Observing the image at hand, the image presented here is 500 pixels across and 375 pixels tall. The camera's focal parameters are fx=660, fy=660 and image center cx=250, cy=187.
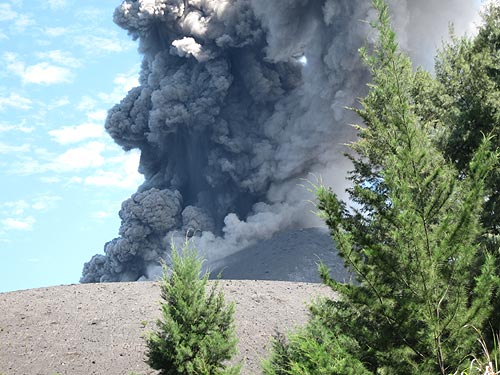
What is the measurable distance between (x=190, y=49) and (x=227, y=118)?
823 centimetres

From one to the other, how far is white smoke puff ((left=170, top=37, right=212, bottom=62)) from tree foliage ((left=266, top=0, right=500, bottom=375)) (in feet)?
172

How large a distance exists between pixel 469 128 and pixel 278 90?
4861 cm

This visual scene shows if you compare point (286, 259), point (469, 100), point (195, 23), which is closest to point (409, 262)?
point (469, 100)

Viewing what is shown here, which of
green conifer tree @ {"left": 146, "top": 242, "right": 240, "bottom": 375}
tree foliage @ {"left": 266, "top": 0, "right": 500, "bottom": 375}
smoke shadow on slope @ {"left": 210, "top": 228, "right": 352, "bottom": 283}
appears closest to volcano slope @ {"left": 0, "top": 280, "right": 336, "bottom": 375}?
green conifer tree @ {"left": 146, "top": 242, "right": 240, "bottom": 375}

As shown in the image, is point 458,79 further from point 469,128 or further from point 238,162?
point 238,162

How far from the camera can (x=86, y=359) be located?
23.8 metres

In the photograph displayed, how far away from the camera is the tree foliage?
30.0 feet

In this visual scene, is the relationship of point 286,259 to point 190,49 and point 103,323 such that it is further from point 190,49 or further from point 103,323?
point 103,323

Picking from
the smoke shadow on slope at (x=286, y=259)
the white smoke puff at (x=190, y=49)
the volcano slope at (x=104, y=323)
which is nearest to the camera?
the volcano slope at (x=104, y=323)

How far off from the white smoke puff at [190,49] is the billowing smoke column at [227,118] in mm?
128

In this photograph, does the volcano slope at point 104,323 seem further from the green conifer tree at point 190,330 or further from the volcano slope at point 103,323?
the green conifer tree at point 190,330

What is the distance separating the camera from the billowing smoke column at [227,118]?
2282 inches

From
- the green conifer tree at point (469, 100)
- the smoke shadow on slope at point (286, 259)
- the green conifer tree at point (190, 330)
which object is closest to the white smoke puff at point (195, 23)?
the smoke shadow on slope at point (286, 259)

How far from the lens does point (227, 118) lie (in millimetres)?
65938
